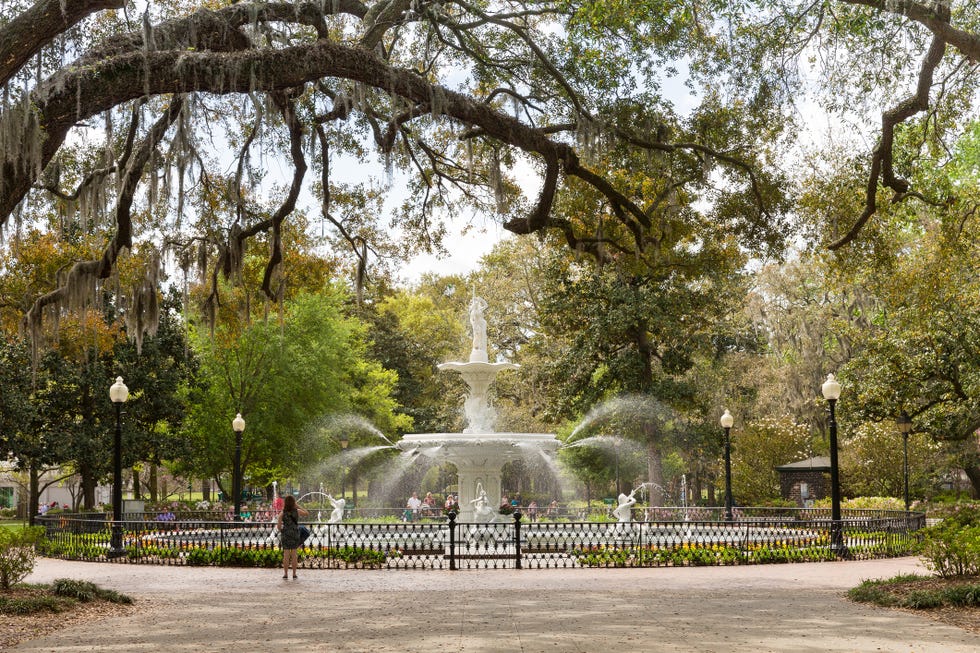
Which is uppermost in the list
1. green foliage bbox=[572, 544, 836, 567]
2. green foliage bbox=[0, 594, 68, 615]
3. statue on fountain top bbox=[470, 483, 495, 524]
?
statue on fountain top bbox=[470, 483, 495, 524]

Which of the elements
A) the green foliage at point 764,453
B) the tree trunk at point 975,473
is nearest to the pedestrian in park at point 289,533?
the green foliage at point 764,453

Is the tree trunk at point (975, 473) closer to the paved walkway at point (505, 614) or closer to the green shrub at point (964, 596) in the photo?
the paved walkway at point (505, 614)

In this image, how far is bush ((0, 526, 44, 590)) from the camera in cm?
1212

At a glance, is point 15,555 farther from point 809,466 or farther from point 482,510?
point 809,466

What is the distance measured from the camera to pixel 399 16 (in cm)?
1416

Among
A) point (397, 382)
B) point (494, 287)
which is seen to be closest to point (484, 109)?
point (494, 287)

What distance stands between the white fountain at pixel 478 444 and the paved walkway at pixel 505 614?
15.0 ft

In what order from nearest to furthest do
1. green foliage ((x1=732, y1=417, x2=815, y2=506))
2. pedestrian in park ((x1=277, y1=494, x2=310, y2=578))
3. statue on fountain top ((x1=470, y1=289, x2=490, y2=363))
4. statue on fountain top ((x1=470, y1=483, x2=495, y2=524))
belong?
pedestrian in park ((x1=277, y1=494, x2=310, y2=578))
statue on fountain top ((x1=470, y1=483, x2=495, y2=524))
statue on fountain top ((x1=470, y1=289, x2=490, y2=363))
green foliage ((x1=732, y1=417, x2=815, y2=506))

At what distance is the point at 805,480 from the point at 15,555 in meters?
35.2

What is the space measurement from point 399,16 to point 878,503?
27201 mm

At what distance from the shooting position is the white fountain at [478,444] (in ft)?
68.8

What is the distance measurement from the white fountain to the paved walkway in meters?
4.56

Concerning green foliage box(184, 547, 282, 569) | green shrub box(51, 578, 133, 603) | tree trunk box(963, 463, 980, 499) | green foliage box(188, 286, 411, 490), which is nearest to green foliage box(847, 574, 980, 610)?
green shrub box(51, 578, 133, 603)

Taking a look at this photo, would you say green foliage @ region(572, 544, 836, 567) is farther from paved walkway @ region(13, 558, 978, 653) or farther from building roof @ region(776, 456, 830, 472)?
building roof @ region(776, 456, 830, 472)
